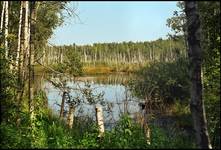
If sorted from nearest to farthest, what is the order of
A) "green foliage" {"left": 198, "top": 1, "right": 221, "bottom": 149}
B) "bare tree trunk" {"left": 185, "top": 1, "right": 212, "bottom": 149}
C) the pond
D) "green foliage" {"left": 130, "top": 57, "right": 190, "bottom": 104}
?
"bare tree trunk" {"left": 185, "top": 1, "right": 212, "bottom": 149}
"green foliage" {"left": 198, "top": 1, "right": 221, "bottom": 149}
the pond
"green foliage" {"left": 130, "top": 57, "right": 190, "bottom": 104}

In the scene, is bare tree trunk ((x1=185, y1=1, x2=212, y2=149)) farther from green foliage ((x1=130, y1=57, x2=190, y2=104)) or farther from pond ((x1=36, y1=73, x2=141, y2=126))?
green foliage ((x1=130, y1=57, x2=190, y2=104))

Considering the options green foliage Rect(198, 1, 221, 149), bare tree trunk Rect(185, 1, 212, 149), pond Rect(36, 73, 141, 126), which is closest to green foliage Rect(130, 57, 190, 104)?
pond Rect(36, 73, 141, 126)

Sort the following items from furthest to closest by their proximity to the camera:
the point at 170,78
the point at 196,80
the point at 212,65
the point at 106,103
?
the point at 170,78 → the point at 106,103 → the point at 212,65 → the point at 196,80

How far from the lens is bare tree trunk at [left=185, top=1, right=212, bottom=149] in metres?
9.22

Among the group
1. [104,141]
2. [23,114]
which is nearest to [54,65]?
[23,114]

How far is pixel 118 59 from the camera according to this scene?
154375 mm

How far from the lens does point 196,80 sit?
9.30m

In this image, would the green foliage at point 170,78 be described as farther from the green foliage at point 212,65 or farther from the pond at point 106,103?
the green foliage at point 212,65

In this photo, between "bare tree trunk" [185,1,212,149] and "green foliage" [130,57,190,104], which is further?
"green foliage" [130,57,190,104]

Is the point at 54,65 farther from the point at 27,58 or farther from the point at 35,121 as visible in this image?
the point at 35,121

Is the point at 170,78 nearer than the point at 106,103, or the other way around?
the point at 106,103

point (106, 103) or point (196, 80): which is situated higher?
point (196, 80)

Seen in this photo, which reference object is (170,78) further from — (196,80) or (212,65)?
(196,80)

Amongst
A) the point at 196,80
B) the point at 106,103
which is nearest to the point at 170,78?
the point at 106,103
